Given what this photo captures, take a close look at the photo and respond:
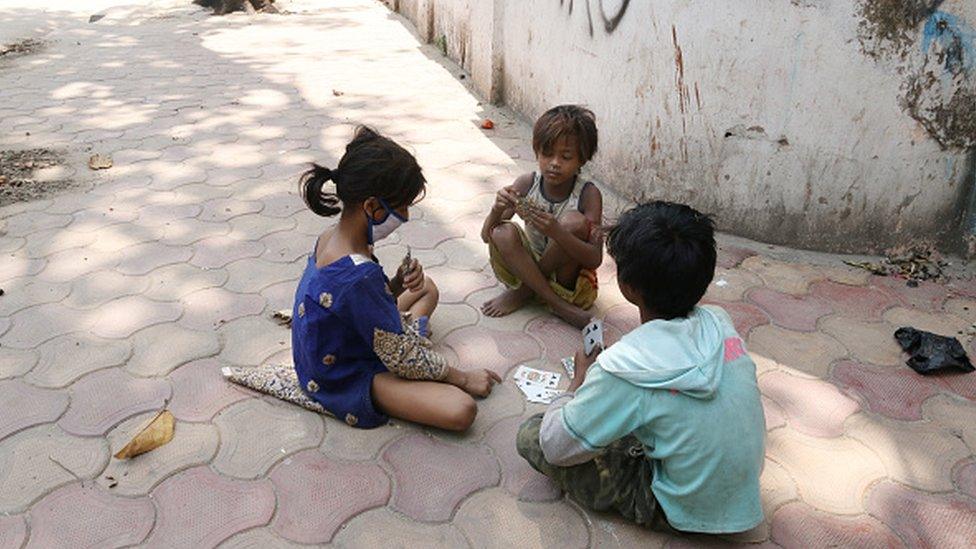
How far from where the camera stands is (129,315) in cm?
278

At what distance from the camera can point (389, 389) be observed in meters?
2.18

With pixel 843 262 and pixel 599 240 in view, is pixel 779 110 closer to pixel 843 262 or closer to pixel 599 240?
pixel 843 262

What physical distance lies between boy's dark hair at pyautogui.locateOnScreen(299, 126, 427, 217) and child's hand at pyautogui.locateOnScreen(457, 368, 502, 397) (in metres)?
0.62

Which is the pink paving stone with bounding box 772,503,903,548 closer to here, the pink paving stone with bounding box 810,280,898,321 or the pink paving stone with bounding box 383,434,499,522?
the pink paving stone with bounding box 383,434,499,522

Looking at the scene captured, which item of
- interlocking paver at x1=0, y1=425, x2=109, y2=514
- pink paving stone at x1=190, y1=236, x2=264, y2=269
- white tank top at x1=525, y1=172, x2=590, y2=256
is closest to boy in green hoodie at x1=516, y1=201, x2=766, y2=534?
white tank top at x1=525, y1=172, x2=590, y2=256

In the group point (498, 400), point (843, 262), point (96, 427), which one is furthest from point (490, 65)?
point (96, 427)

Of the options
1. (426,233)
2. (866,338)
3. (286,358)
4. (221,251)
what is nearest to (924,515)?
(866,338)

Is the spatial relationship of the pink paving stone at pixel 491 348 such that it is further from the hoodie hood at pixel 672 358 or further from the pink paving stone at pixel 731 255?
the pink paving stone at pixel 731 255

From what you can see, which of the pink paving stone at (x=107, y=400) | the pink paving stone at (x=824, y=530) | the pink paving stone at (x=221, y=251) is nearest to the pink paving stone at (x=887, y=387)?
the pink paving stone at (x=824, y=530)

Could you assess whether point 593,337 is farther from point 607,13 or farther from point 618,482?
point 607,13

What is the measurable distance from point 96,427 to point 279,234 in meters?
1.42

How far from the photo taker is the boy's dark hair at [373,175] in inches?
78.7

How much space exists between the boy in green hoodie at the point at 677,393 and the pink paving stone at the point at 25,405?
159 centimetres

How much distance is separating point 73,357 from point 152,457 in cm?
69
